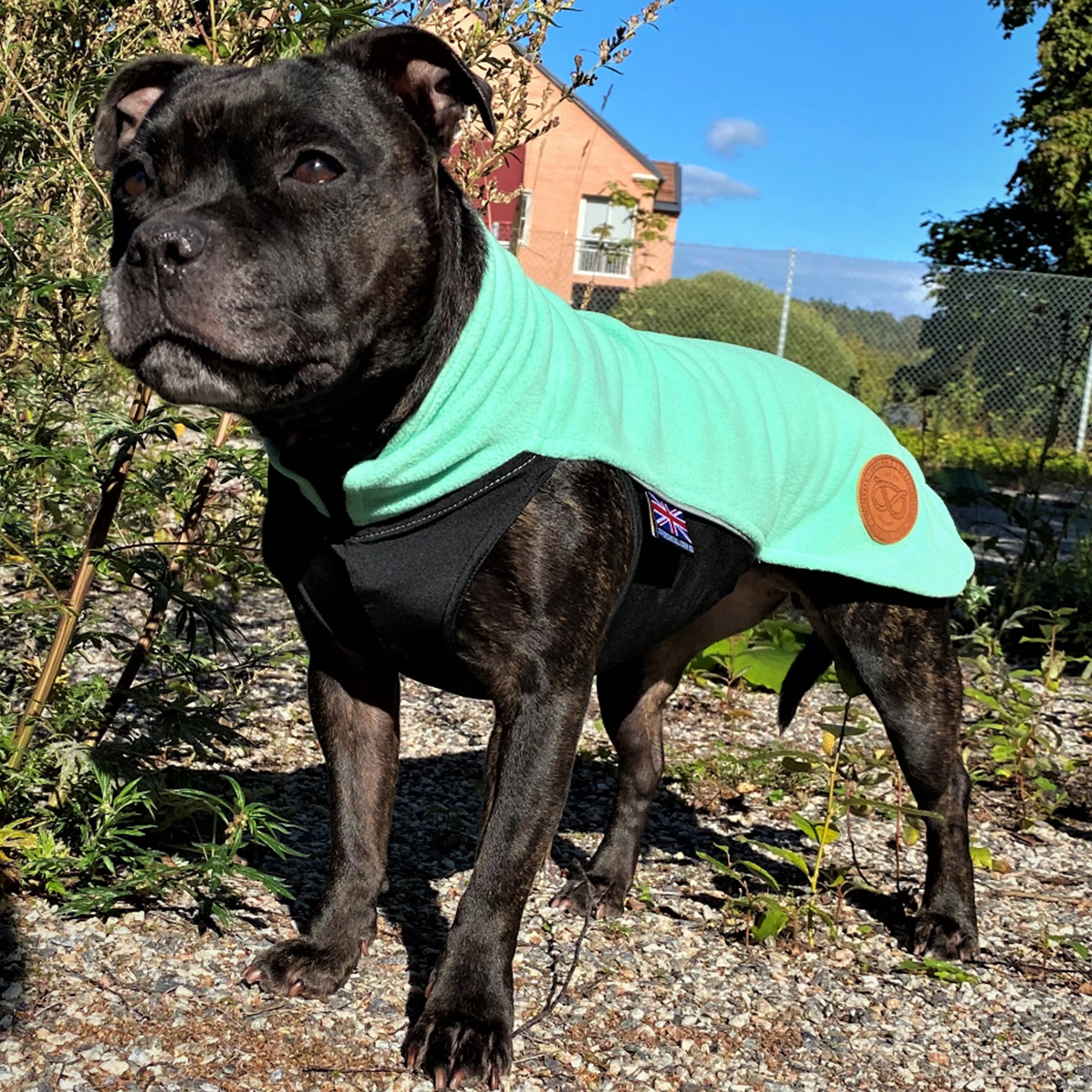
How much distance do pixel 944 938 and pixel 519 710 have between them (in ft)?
5.15

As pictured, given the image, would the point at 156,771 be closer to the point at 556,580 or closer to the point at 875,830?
the point at 556,580

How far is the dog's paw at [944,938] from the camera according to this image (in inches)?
149

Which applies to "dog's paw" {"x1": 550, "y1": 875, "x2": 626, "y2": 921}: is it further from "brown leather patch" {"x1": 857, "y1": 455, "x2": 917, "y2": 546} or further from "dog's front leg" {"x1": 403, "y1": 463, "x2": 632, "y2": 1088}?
"brown leather patch" {"x1": 857, "y1": 455, "x2": 917, "y2": 546}

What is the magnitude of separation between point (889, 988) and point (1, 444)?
2715 mm

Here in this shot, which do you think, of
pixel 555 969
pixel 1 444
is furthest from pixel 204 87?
pixel 555 969

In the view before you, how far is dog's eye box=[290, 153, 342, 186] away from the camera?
2.86 metres

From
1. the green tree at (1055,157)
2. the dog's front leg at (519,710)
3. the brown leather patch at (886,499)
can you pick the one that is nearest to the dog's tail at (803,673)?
the brown leather patch at (886,499)

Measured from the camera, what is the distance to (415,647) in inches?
121

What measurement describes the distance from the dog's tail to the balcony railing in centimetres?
810

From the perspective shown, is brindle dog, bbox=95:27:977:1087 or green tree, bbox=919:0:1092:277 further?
green tree, bbox=919:0:1092:277

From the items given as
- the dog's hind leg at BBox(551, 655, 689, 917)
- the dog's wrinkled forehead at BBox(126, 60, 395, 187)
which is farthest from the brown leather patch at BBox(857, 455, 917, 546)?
the dog's wrinkled forehead at BBox(126, 60, 395, 187)

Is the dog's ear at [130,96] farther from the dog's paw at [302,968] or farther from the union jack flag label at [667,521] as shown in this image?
the dog's paw at [302,968]

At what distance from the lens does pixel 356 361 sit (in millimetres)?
2871

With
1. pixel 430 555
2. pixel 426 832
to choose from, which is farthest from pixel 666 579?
pixel 426 832
